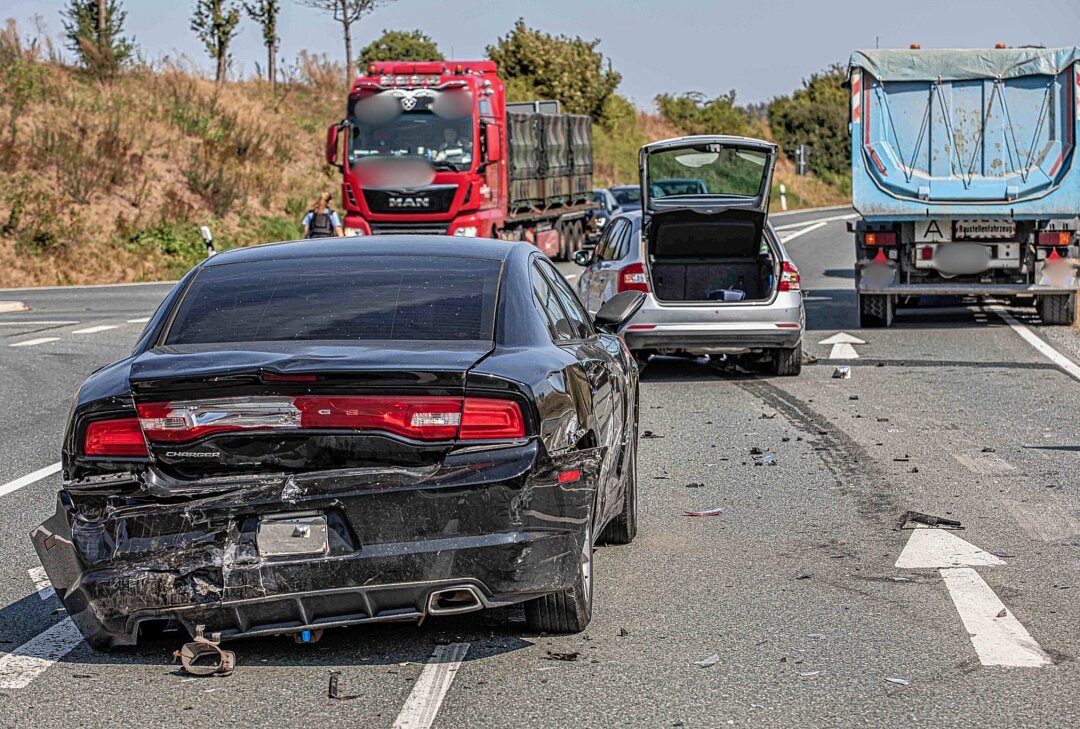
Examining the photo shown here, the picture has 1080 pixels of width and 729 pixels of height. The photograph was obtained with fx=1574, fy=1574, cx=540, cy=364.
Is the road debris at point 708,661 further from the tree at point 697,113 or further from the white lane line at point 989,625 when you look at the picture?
the tree at point 697,113

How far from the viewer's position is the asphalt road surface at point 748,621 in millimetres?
4918

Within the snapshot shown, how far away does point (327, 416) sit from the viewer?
512cm

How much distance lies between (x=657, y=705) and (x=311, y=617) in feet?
3.86

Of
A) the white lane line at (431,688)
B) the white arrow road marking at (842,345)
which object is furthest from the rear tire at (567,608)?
the white arrow road marking at (842,345)

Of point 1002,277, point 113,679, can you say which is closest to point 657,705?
point 113,679

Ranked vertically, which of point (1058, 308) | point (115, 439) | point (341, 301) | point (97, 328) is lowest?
point (97, 328)

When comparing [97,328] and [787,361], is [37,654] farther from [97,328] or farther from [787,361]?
[97,328]

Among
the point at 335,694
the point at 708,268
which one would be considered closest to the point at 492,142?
the point at 708,268

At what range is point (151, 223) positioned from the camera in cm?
3766

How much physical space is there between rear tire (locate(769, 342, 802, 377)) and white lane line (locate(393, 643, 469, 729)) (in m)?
8.97

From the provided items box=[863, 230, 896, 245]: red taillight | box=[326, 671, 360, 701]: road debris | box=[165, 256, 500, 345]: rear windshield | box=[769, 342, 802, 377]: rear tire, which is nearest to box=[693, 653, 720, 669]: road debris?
box=[326, 671, 360, 701]: road debris

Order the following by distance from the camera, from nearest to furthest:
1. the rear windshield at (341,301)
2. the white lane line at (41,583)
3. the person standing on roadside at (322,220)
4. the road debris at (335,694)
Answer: the road debris at (335,694), the rear windshield at (341,301), the white lane line at (41,583), the person standing on roadside at (322,220)

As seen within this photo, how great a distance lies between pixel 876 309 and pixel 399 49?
Answer: 52.6 m

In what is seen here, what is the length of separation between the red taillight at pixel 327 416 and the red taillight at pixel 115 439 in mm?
39
